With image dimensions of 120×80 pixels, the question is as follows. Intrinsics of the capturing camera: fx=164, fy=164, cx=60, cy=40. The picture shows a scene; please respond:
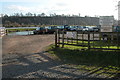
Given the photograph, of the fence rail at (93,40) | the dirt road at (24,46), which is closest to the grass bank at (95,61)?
the fence rail at (93,40)

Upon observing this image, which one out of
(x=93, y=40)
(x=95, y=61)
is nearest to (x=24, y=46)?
(x=93, y=40)

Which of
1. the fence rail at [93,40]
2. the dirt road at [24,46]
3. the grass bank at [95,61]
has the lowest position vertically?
the grass bank at [95,61]

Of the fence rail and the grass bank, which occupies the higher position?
the fence rail

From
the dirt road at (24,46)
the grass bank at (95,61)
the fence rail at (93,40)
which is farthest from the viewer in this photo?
the dirt road at (24,46)

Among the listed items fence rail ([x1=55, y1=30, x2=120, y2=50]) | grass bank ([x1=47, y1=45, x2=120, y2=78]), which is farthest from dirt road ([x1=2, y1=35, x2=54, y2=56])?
grass bank ([x1=47, y1=45, x2=120, y2=78])

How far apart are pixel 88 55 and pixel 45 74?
387cm

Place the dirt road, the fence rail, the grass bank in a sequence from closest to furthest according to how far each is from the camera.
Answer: the grass bank
the fence rail
the dirt road

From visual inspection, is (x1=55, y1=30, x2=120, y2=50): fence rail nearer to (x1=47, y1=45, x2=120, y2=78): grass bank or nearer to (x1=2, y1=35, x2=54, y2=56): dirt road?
(x1=47, y1=45, x2=120, y2=78): grass bank

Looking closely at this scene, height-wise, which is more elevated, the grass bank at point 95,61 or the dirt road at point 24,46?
the dirt road at point 24,46

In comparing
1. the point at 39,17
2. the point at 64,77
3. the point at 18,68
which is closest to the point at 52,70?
the point at 64,77

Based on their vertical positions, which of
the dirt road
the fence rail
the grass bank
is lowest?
the grass bank

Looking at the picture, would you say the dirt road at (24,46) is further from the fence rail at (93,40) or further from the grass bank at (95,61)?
the grass bank at (95,61)

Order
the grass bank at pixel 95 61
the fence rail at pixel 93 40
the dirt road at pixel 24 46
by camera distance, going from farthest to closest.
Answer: the dirt road at pixel 24 46
the fence rail at pixel 93 40
the grass bank at pixel 95 61

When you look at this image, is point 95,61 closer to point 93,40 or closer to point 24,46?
point 93,40
